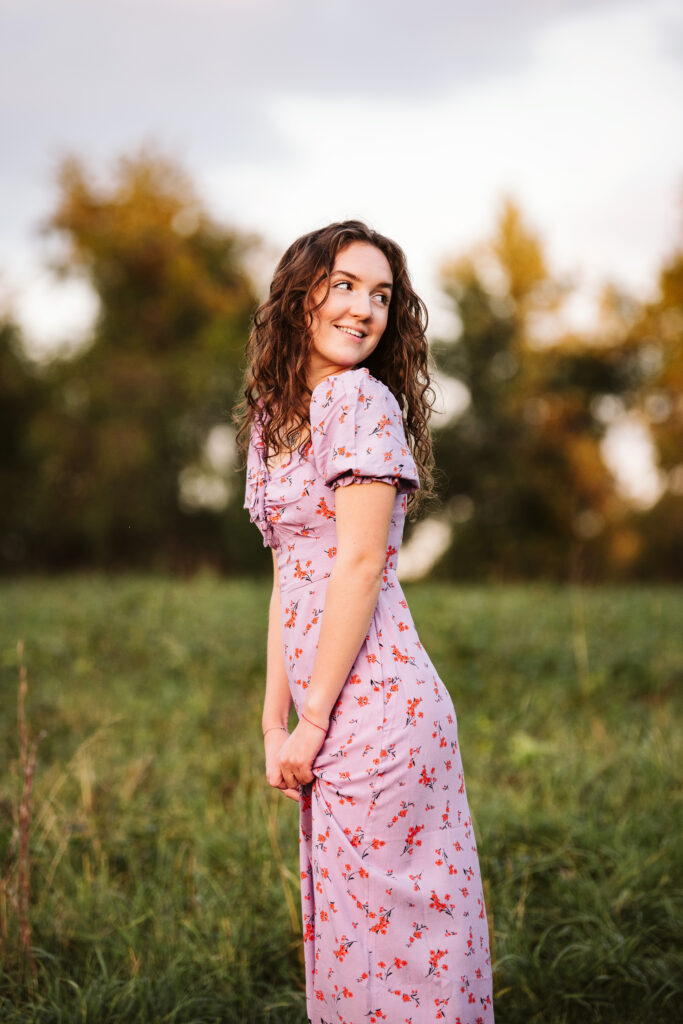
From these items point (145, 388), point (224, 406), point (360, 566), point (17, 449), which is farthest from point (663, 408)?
point (360, 566)

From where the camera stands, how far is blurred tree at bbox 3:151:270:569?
51.7ft

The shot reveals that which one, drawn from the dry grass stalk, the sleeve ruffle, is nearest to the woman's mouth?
the sleeve ruffle

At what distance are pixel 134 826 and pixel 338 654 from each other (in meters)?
2.20

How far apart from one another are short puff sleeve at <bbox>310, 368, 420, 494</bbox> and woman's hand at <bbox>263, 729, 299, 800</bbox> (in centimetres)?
55

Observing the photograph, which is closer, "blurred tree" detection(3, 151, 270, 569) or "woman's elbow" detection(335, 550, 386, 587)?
"woman's elbow" detection(335, 550, 386, 587)

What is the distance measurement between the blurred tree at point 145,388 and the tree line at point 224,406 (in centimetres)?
4

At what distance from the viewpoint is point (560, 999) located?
2.50m

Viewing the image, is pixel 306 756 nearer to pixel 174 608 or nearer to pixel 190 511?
pixel 174 608

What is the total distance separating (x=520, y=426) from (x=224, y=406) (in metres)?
6.40

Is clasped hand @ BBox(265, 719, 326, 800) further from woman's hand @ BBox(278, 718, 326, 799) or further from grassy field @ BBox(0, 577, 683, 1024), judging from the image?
grassy field @ BBox(0, 577, 683, 1024)

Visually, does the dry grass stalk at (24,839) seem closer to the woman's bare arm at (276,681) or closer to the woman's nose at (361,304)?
the woman's bare arm at (276,681)

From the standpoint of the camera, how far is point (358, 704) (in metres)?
1.65

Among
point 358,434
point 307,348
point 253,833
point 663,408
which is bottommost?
point 253,833

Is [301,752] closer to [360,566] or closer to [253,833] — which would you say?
[360,566]
